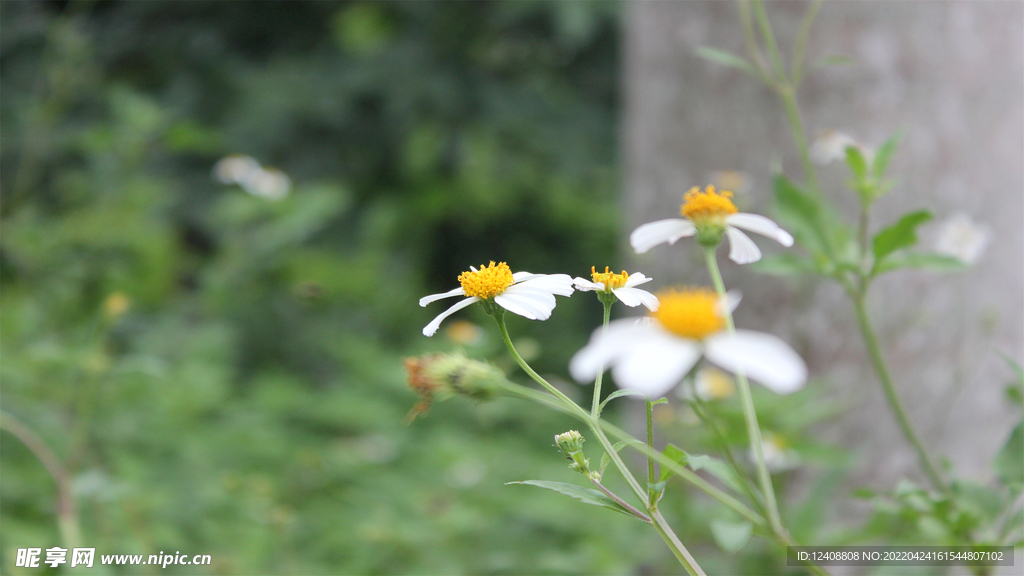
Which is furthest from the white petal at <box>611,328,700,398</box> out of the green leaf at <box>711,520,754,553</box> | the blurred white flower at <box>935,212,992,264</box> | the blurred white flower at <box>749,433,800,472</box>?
the blurred white flower at <box>935,212,992,264</box>

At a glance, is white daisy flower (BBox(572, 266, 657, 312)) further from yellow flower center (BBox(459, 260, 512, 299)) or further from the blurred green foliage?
the blurred green foliage

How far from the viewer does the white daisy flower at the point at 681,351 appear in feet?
Answer: 1.07

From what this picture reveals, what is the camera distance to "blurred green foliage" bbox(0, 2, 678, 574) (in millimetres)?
1255

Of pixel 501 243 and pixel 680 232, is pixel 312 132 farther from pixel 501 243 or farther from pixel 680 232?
pixel 680 232

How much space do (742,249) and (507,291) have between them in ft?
0.57

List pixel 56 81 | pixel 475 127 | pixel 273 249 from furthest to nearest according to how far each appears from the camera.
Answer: pixel 475 127
pixel 273 249
pixel 56 81

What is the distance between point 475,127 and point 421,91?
13.0 inches

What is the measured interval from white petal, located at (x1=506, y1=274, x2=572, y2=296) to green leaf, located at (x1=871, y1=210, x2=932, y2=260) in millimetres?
395

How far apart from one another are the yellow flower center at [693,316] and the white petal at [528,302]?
0.32 ft

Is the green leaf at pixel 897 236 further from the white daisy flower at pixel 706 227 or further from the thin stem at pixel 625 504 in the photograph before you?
the thin stem at pixel 625 504

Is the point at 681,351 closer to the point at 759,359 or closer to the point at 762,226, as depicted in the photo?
the point at 759,359

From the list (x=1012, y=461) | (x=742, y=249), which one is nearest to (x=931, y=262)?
(x=1012, y=461)

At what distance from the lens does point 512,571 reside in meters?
1.28

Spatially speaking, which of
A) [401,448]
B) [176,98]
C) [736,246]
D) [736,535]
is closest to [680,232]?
[736,246]
